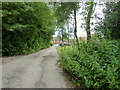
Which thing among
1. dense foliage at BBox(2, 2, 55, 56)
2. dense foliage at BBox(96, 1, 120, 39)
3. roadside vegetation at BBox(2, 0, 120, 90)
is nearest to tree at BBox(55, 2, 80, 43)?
roadside vegetation at BBox(2, 0, 120, 90)

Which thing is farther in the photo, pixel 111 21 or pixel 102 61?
pixel 111 21

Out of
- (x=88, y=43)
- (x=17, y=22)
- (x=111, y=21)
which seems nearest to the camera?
(x=111, y=21)

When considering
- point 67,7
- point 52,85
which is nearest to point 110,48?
point 52,85

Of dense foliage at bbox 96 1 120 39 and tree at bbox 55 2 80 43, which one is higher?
tree at bbox 55 2 80 43

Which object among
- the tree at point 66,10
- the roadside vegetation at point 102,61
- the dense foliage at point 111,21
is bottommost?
the roadside vegetation at point 102,61

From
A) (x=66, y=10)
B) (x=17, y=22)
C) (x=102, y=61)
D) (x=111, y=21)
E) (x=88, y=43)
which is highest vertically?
(x=66, y=10)

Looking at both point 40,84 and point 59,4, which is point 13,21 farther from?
point 40,84

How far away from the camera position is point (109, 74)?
6.27 ft

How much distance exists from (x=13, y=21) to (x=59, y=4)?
A: 4326mm

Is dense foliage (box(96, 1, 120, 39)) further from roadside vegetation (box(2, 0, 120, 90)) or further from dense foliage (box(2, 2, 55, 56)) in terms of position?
dense foliage (box(2, 2, 55, 56))

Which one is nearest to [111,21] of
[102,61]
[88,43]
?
[88,43]

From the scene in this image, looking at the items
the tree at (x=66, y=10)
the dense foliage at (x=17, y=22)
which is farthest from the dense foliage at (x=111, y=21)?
the dense foliage at (x=17, y=22)

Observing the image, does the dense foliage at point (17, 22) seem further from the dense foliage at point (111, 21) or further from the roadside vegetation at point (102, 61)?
the dense foliage at point (111, 21)

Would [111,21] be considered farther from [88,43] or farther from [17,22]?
[17,22]
